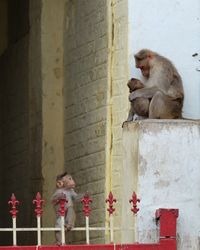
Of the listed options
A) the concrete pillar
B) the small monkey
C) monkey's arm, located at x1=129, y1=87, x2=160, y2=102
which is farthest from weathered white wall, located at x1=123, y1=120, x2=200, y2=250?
the concrete pillar

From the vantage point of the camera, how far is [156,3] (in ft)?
36.8

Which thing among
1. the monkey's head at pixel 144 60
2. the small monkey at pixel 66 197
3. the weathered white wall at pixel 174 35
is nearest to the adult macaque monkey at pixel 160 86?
the monkey's head at pixel 144 60

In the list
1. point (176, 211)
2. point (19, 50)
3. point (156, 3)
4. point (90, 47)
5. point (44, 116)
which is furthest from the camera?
point (19, 50)

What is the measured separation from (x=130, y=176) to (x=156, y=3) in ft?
5.59

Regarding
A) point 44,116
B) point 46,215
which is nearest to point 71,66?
point 44,116

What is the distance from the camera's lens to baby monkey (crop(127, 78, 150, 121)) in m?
10.8

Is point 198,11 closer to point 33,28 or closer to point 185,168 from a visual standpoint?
point 185,168

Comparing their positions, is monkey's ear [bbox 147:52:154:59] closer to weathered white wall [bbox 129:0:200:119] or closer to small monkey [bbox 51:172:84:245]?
weathered white wall [bbox 129:0:200:119]

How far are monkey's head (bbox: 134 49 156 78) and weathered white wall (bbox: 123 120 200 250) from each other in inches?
24.3

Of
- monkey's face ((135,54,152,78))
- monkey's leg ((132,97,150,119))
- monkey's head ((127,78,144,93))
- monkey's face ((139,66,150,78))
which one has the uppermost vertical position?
monkey's face ((135,54,152,78))

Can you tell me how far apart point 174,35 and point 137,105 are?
33.1 inches

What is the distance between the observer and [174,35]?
36.8 ft

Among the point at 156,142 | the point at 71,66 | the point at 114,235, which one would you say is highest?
the point at 71,66

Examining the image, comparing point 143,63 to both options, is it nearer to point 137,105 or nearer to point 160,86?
point 160,86
